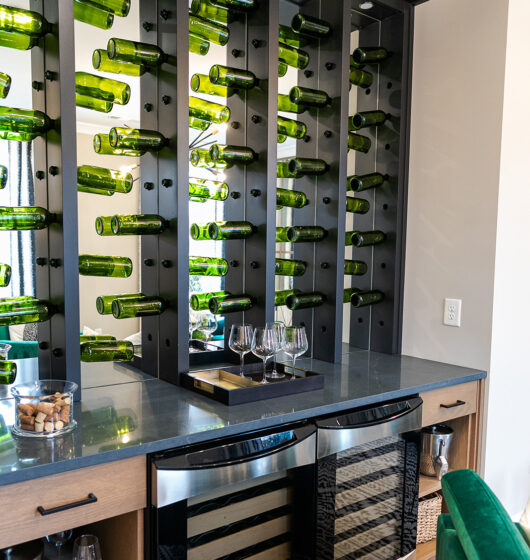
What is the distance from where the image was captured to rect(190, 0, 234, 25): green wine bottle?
6.42ft

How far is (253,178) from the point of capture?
2.10 meters

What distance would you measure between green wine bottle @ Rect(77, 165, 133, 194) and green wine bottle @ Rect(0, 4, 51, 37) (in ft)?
1.37

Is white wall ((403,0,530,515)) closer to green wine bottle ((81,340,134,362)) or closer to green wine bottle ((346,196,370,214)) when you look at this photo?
green wine bottle ((346,196,370,214))

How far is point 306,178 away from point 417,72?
0.71 m

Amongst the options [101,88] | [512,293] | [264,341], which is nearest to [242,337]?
[264,341]

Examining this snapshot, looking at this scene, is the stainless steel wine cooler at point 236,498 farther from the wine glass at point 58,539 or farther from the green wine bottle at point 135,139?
the green wine bottle at point 135,139

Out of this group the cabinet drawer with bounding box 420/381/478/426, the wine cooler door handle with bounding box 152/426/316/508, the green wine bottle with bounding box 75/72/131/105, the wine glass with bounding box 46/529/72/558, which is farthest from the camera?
the cabinet drawer with bounding box 420/381/478/426

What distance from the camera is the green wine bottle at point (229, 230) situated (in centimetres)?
200

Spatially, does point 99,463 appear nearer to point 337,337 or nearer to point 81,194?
point 81,194

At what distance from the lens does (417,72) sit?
96.7 inches

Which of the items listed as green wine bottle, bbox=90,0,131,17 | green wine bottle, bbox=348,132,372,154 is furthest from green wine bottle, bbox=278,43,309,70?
green wine bottle, bbox=90,0,131,17

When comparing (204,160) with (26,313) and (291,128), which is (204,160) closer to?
(291,128)

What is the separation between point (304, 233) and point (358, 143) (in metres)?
0.58

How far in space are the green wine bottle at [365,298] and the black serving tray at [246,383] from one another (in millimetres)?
680
